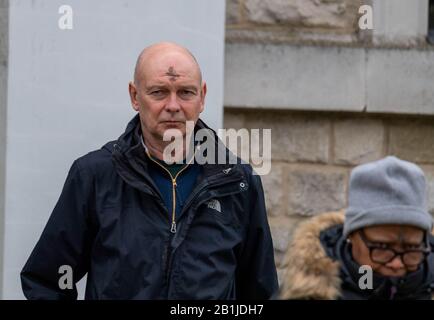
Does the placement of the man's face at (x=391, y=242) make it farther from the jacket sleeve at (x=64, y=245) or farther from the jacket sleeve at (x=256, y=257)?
the jacket sleeve at (x=64, y=245)

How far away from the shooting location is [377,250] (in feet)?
10.5

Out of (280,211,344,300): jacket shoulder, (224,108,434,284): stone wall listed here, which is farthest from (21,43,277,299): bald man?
(224,108,434,284): stone wall

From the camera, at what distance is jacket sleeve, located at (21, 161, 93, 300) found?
4.16 meters

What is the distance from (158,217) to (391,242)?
3.62 feet

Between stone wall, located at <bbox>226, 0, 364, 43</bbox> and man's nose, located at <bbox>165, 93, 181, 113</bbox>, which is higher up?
stone wall, located at <bbox>226, 0, 364, 43</bbox>

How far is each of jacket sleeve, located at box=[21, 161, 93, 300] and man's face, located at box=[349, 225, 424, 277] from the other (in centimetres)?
123

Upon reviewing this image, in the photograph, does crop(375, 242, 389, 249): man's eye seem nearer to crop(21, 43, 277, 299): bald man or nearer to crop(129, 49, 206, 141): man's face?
crop(21, 43, 277, 299): bald man

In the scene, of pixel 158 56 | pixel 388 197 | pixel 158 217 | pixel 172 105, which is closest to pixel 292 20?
pixel 158 56

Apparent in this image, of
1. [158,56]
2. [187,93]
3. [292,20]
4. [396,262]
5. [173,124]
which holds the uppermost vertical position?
[292,20]

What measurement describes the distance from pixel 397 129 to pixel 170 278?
2.27 metres

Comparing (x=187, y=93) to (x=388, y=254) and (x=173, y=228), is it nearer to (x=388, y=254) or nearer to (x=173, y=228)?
(x=173, y=228)
